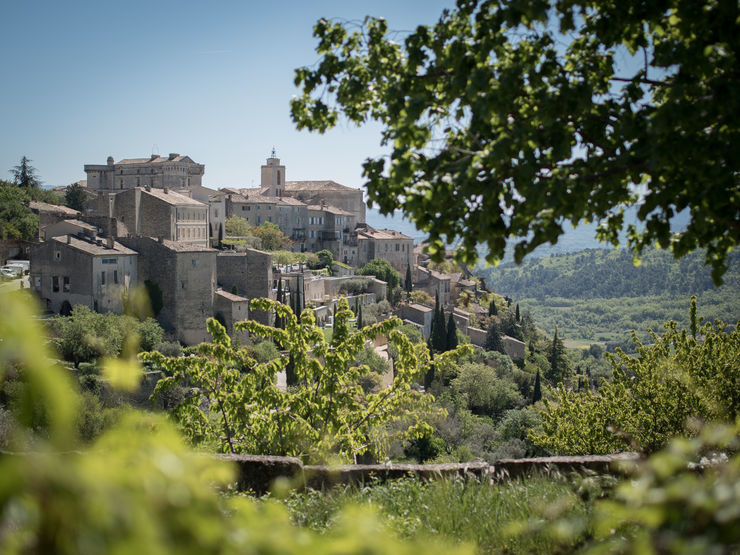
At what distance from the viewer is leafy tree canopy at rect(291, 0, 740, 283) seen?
349 cm

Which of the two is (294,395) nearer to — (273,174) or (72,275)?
(72,275)

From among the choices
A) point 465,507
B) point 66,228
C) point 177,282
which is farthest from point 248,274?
point 465,507

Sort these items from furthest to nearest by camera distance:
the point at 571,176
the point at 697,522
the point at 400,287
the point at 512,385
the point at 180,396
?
the point at 400,287 < the point at 512,385 < the point at 180,396 < the point at 571,176 < the point at 697,522

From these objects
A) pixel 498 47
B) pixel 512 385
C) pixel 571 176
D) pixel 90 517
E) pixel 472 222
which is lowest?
pixel 512 385

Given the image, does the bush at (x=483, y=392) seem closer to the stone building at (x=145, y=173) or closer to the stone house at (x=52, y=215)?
the stone house at (x=52, y=215)

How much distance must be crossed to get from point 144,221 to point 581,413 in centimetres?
3839

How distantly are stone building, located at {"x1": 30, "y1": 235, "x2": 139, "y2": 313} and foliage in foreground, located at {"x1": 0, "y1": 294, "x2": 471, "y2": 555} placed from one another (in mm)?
37579

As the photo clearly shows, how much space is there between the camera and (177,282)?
131ft

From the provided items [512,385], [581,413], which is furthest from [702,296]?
[581,413]

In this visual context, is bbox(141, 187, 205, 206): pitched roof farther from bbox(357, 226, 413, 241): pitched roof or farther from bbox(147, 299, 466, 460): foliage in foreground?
bbox(147, 299, 466, 460): foliage in foreground

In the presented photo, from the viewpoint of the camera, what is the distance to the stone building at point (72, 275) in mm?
36250

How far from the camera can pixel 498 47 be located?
4086 millimetres

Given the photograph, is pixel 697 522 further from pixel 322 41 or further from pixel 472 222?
pixel 322 41

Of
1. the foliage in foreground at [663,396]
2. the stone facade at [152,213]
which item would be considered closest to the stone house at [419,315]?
the stone facade at [152,213]
